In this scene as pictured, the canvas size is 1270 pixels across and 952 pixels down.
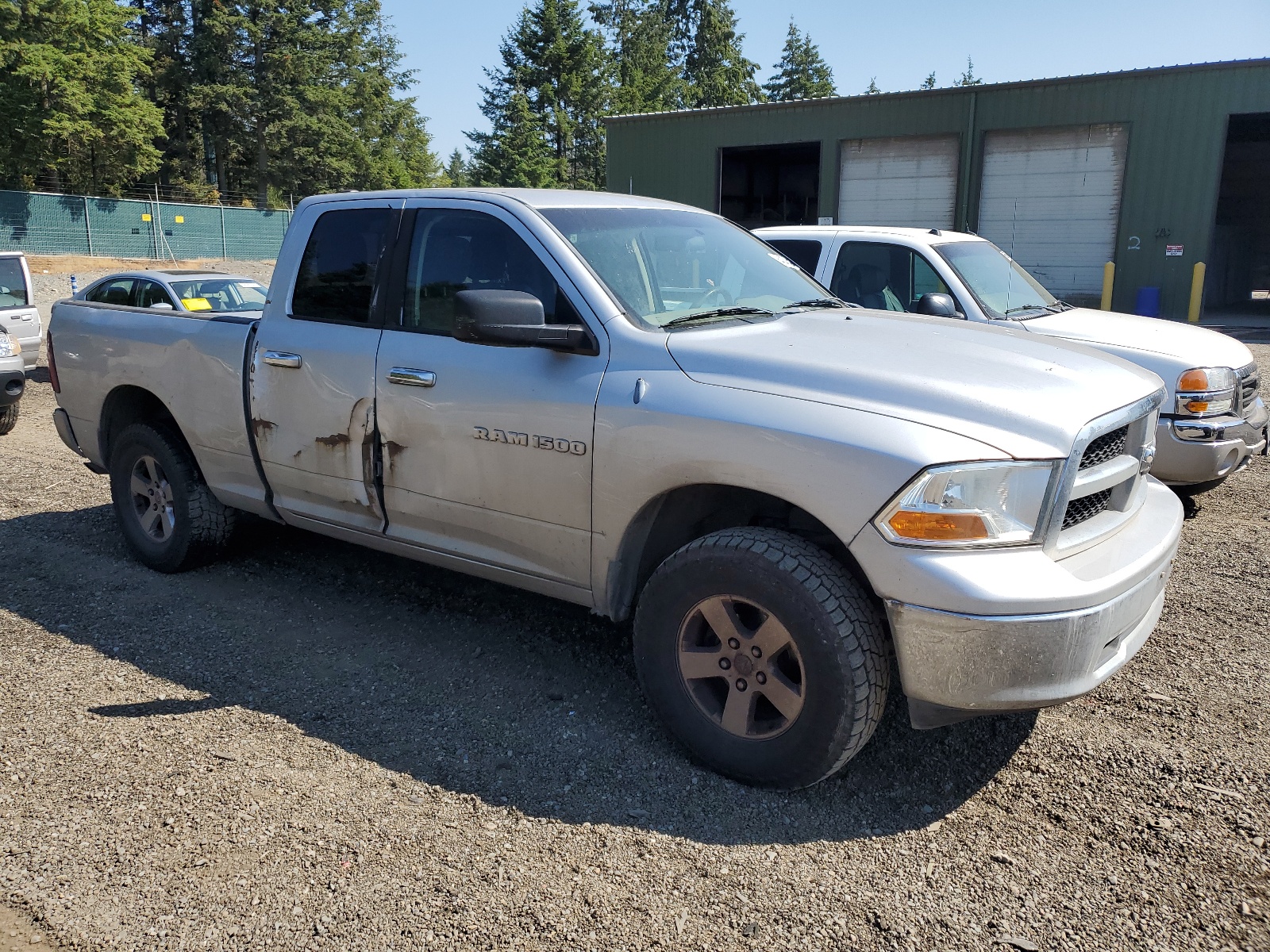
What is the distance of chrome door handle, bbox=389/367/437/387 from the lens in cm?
390

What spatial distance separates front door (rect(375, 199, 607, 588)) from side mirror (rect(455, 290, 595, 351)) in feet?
0.31

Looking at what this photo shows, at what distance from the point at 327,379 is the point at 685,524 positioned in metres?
1.76

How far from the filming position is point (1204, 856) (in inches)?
113

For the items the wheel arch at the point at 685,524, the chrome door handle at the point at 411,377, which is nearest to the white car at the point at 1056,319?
the wheel arch at the point at 685,524

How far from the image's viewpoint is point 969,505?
2.78m

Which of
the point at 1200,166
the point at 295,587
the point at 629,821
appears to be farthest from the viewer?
the point at 1200,166

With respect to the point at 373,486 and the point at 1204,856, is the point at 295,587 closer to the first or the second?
the point at 373,486

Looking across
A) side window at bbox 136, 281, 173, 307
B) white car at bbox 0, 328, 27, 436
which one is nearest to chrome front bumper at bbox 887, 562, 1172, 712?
white car at bbox 0, 328, 27, 436

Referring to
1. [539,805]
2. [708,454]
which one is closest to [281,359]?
[708,454]

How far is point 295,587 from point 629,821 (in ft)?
9.19

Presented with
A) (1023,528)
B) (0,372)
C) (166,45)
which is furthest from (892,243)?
(166,45)

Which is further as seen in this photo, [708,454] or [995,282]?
[995,282]

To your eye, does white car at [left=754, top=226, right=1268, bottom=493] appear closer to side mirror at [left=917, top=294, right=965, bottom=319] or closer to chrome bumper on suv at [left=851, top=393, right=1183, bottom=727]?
side mirror at [left=917, top=294, right=965, bottom=319]

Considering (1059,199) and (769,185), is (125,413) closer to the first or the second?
(1059,199)
